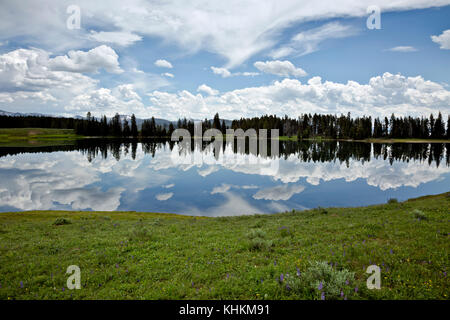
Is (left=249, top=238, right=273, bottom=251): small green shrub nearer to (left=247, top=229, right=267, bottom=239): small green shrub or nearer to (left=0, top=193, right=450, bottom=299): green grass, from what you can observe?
(left=0, top=193, right=450, bottom=299): green grass

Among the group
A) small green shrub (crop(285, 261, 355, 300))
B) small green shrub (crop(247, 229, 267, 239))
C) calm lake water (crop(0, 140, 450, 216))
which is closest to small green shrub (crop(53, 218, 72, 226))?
calm lake water (crop(0, 140, 450, 216))

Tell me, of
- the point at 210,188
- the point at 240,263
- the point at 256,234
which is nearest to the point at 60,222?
the point at 256,234

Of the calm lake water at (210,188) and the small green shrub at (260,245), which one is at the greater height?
the small green shrub at (260,245)

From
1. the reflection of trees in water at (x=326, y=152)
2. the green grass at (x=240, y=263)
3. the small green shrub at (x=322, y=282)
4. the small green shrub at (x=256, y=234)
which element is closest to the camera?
the small green shrub at (x=322, y=282)

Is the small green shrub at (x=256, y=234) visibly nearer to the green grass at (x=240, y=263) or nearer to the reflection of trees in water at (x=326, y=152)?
the green grass at (x=240, y=263)

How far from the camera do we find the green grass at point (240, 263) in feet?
21.8

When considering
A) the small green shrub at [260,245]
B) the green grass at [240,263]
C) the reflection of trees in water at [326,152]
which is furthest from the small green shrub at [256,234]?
the reflection of trees in water at [326,152]

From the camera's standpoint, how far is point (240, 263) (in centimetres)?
884

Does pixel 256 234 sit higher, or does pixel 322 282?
pixel 322 282

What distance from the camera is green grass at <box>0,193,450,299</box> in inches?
261

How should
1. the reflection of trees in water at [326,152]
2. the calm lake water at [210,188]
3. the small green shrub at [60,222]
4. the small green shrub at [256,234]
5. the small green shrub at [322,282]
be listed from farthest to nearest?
the reflection of trees in water at [326,152] → the calm lake water at [210,188] → the small green shrub at [60,222] → the small green shrub at [256,234] → the small green shrub at [322,282]

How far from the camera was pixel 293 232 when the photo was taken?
13055 millimetres

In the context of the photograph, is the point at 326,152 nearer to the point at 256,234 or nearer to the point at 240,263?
the point at 256,234

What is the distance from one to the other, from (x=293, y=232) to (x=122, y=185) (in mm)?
41441
